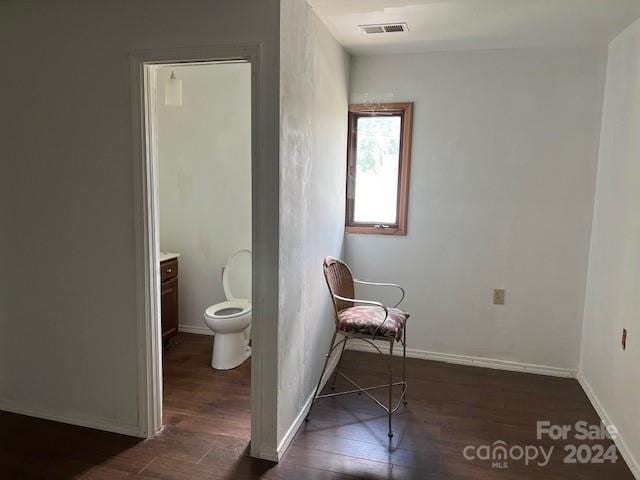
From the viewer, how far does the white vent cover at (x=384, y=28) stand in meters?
2.76

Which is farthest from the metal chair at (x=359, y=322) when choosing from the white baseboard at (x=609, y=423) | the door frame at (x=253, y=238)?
the white baseboard at (x=609, y=423)

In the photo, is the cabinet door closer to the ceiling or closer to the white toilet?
the white toilet

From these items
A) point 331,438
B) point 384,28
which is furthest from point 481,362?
point 384,28

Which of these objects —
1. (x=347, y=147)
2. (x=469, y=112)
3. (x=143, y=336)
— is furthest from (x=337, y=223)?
(x=143, y=336)

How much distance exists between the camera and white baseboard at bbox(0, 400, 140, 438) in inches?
96.3

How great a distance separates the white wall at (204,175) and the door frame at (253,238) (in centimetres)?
144

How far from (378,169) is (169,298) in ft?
6.40

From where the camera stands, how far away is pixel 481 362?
3473 millimetres

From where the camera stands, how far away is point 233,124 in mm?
3680

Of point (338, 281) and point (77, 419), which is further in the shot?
point (338, 281)

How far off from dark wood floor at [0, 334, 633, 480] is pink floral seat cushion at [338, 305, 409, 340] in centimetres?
53

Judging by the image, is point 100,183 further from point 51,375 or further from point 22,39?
point 51,375

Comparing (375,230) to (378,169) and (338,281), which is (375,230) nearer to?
(378,169)

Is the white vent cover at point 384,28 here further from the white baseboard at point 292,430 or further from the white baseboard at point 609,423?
the white baseboard at point 609,423
